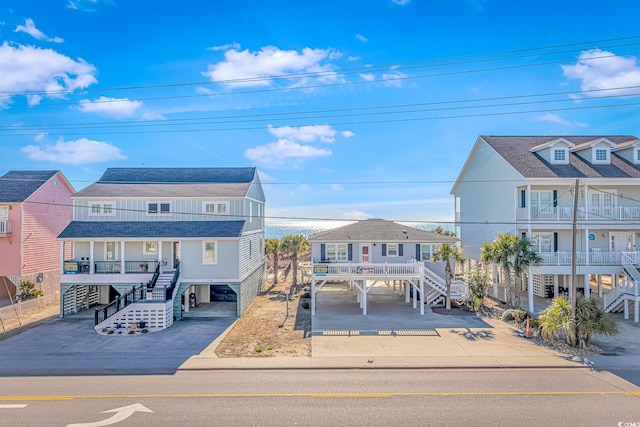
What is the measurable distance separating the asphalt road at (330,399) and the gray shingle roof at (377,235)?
1133 cm

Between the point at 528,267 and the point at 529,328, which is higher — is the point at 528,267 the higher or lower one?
the higher one

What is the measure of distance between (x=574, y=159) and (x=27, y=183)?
39.9m

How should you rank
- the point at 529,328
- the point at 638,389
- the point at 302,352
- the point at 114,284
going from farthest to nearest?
1. the point at 114,284
2. the point at 529,328
3. the point at 302,352
4. the point at 638,389

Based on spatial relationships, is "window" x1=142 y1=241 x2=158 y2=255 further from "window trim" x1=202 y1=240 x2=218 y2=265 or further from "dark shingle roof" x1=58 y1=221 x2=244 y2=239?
"window trim" x1=202 y1=240 x2=218 y2=265

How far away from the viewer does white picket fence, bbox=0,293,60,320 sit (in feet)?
69.5

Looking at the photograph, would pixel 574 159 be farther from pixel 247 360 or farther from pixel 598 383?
pixel 247 360

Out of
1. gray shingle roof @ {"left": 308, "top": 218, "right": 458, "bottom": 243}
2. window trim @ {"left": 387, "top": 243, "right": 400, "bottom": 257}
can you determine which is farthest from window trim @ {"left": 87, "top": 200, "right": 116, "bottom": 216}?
window trim @ {"left": 387, "top": 243, "right": 400, "bottom": 257}

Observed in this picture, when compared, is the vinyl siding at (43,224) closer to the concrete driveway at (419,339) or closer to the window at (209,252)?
the window at (209,252)

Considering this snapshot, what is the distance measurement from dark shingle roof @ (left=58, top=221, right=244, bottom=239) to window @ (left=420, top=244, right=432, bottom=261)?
11966mm

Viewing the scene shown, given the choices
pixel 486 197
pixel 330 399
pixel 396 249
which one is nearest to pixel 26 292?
pixel 330 399

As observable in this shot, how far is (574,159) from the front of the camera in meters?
26.1

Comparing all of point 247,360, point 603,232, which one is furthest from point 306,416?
point 603,232

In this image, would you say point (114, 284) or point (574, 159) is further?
point (574, 159)

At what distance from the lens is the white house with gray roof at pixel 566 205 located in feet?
74.7
